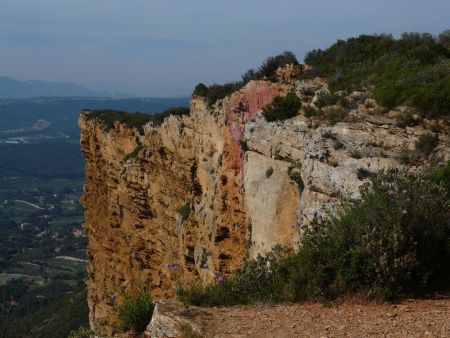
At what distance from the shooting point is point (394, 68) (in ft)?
44.3

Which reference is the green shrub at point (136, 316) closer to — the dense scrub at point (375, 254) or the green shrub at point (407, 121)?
the dense scrub at point (375, 254)

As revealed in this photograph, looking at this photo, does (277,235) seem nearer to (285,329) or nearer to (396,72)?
(396,72)

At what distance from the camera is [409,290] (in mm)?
6695

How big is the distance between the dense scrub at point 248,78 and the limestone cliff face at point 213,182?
45cm

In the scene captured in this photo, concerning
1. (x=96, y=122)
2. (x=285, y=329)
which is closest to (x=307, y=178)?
(x=285, y=329)

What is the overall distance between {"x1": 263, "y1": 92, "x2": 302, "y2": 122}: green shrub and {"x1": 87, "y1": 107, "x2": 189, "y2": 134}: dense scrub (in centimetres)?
871

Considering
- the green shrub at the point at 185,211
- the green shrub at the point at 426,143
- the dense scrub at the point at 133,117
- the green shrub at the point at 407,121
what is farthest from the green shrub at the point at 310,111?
the dense scrub at the point at 133,117

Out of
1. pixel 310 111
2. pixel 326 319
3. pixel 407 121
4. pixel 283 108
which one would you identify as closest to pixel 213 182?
pixel 283 108

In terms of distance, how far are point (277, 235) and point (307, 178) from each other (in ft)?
10.2

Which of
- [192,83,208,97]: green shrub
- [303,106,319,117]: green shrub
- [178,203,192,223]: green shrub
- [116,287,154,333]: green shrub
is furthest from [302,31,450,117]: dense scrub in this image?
[178,203,192,223]: green shrub

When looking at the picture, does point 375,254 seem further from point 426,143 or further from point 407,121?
point 407,121

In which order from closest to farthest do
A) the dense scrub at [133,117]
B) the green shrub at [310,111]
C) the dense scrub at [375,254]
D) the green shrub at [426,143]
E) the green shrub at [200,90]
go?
the dense scrub at [375,254]
the green shrub at [426,143]
the green shrub at [310,111]
the green shrub at [200,90]
the dense scrub at [133,117]

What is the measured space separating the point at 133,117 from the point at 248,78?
38.3 feet

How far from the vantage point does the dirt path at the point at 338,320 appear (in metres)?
5.62
